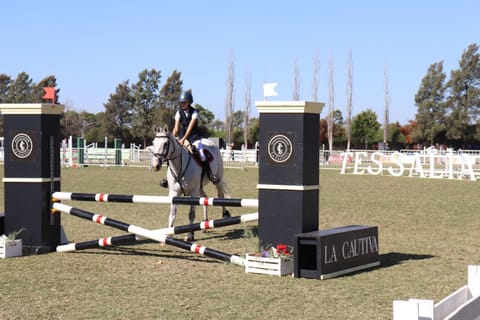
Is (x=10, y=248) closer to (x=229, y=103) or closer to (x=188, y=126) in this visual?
(x=188, y=126)

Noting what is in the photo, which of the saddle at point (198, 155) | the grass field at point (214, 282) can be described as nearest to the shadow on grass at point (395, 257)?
the grass field at point (214, 282)

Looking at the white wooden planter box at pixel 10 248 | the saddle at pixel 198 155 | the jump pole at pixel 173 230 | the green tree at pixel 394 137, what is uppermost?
the green tree at pixel 394 137

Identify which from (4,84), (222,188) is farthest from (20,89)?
(222,188)

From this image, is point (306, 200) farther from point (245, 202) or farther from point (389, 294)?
point (389, 294)

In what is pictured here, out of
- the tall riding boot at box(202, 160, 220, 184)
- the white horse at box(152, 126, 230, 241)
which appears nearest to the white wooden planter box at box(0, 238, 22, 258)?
the white horse at box(152, 126, 230, 241)

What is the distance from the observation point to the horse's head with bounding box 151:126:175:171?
10664mm

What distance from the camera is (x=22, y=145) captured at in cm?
988

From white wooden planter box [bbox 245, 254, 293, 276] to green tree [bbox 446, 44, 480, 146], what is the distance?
70868 millimetres

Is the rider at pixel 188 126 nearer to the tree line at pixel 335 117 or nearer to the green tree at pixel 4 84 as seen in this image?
the tree line at pixel 335 117

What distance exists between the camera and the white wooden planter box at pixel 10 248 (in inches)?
372

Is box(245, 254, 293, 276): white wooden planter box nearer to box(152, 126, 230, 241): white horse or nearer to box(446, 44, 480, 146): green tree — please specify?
box(152, 126, 230, 241): white horse

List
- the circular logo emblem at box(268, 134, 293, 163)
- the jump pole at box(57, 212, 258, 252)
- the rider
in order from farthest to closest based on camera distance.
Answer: the rider, the jump pole at box(57, 212, 258, 252), the circular logo emblem at box(268, 134, 293, 163)

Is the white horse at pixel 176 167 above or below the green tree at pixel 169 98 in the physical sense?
below

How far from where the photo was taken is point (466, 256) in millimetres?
9578
